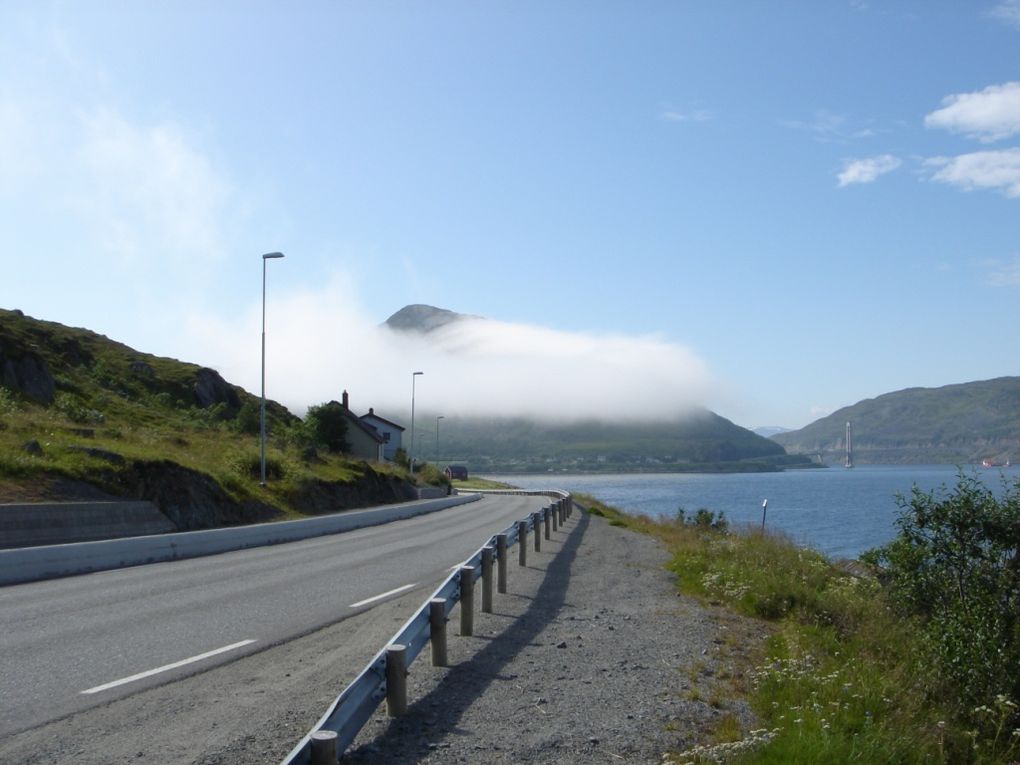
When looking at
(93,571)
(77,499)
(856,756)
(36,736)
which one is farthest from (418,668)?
(77,499)

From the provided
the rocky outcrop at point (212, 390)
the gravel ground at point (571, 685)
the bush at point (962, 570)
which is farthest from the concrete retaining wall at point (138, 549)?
the rocky outcrop at point (212, 390)

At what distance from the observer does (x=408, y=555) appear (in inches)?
872

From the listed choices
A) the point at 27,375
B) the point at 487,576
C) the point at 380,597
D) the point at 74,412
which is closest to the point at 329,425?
the point at 27,375

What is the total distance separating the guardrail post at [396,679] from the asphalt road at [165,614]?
8.07 ft

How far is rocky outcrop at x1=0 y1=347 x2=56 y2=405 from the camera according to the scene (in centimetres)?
4688

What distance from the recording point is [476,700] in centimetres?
770

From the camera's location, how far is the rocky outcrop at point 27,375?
4688 cm

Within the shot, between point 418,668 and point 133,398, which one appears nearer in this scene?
point 418,668

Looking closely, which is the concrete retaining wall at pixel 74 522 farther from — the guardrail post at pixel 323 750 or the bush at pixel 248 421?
the bush at pixel 248 421

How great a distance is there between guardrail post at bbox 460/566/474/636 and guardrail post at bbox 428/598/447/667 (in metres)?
1.44

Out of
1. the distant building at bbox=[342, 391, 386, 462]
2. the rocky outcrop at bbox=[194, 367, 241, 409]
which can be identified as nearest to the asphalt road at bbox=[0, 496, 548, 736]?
the rocky outcrop at bbox=[194, 367, 241, 409]

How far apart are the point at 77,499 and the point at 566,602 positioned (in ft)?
58.8

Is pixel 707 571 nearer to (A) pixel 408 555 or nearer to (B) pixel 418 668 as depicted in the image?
(A) pixel 408 555

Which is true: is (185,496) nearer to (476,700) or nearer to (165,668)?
(165,668)
